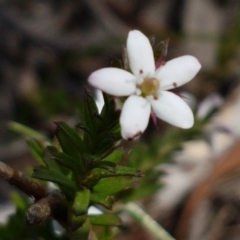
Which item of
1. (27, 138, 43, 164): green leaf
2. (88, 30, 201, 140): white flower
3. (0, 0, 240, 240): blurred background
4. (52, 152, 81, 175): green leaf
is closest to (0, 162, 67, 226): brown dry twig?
(52, 152, 81, 175): green leaf

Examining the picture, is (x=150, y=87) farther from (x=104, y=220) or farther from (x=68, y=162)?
(x=104, y=220)

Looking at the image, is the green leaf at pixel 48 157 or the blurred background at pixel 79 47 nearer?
the green leaf at pixel 48 157

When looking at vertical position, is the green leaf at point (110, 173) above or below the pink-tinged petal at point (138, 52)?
below

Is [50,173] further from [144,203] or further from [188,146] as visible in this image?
[188,146]

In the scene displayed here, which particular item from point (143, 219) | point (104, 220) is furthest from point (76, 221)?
point (143, 219)

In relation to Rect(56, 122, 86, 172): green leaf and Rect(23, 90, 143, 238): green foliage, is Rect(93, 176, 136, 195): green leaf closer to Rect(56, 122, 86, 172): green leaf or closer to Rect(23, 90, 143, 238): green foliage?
Rect(23, 90, 143, 238): green foliage

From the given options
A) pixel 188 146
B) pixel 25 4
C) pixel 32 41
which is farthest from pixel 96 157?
pixel 25 4

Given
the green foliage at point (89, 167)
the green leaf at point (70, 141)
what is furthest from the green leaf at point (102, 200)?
the green leaf at point (70, 141)

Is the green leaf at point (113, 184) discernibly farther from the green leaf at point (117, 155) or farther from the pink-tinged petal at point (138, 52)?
the pink-tinged petal at point (138, 52)
